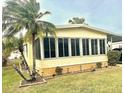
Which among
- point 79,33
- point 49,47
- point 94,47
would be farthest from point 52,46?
point 94,47

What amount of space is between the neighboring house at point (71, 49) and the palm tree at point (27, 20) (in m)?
0.88

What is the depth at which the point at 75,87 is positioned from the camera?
16.0 feet

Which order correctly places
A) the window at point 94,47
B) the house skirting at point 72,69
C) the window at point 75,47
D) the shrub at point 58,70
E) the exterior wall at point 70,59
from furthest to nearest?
the window at point 94,47 < the window at point 75,47 < the shrub at point 58,70 < the exterior wall at point 70,59 < the house skirting at point 72,69

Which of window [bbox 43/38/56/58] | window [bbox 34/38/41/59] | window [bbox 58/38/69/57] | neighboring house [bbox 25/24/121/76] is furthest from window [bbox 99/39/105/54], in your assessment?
window [bbox 34/38/41/59]

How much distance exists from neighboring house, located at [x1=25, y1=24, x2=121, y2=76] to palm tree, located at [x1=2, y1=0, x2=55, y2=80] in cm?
88

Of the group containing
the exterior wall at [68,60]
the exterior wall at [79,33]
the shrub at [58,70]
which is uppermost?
the exterior wall at [79,33]

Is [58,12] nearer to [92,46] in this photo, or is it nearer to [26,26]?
[26,26]

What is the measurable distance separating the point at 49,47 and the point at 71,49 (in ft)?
3.68

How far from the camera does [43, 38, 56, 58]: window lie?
764 centimetres

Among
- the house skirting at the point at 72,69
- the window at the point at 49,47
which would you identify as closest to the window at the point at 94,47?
the house skirting at the point at 72,69

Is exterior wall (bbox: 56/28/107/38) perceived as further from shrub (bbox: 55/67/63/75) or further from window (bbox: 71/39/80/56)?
shrub (bbox: 55/67/63/75)

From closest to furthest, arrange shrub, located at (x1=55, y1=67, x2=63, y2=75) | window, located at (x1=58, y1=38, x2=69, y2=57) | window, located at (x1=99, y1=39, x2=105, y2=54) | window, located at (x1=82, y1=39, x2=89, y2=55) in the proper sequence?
shrub, located at (x1=55, y1=67, x2=63, y2=75) → window, located at (x1=58, y1=38, x2=69, y2=57) → window, located at (x1=82, y1=39, x2=89, y2=55) → window, located at (x1=99, y1=39, x2=105, y2=54)

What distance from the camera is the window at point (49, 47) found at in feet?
25.1

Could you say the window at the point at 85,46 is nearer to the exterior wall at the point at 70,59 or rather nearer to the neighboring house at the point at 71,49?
the neighboring house at the point at 71,49
